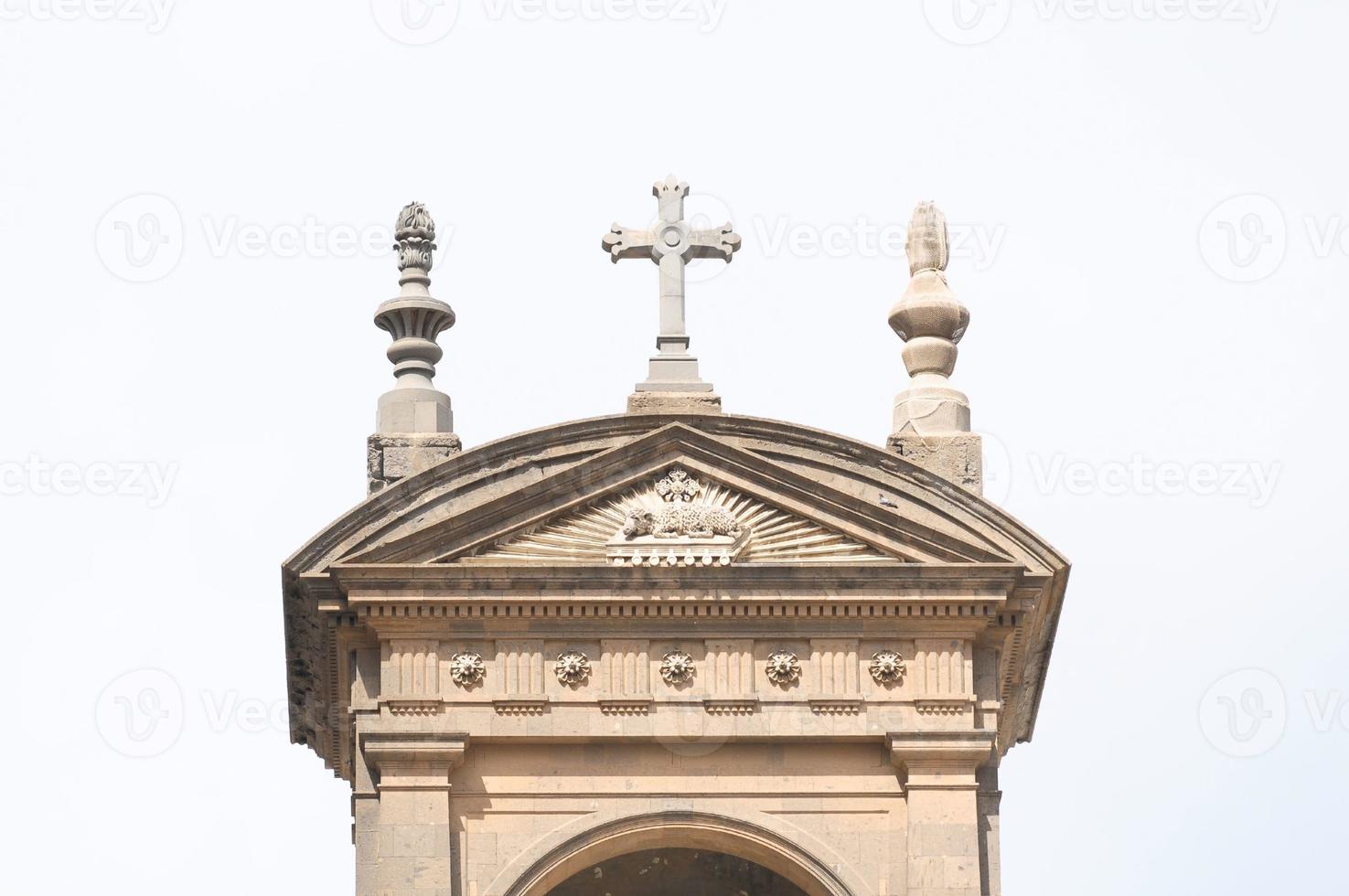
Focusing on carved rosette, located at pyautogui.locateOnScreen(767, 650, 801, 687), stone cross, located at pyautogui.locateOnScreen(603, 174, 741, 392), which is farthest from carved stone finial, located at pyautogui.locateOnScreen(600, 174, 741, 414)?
carved rosette, located at pyautogui.locateOnScreen(767, 650, 801, 687)

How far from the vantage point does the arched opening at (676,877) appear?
3912cm

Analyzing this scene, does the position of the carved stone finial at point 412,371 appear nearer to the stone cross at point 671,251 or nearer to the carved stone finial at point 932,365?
the stone cross at point 671,251

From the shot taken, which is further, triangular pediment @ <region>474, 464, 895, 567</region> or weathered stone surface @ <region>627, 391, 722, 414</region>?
weathered stone surface @ <region>627, 391, 722, 414</region>

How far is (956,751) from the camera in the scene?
117 ft

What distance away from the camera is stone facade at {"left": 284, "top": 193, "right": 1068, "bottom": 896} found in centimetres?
3553

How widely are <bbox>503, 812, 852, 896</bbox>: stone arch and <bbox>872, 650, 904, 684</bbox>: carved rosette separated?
5.72 ft

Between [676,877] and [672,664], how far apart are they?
416cm

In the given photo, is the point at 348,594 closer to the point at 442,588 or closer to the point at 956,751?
the point at 442,588

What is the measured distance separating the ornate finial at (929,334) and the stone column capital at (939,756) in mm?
3360

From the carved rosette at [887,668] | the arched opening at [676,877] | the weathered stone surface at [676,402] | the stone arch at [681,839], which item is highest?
the weathered stone surface at [676,402]

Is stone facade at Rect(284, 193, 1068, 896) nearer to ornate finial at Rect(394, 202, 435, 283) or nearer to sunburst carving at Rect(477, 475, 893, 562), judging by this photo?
sunburst carving at Rect(477, 475, 893, 562)

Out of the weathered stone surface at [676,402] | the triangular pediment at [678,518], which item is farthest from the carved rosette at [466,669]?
the weathered stone surface at [676,402]

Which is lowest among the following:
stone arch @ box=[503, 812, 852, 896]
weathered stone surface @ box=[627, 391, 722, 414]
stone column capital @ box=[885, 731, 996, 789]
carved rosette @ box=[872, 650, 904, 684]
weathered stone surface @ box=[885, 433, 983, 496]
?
stone arch @ box=[503, 812, 852, 896]

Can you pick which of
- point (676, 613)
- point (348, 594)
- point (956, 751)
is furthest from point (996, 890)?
point (348, 594)
